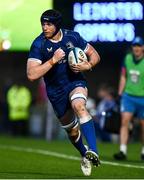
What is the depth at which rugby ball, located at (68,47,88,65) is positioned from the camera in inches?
415

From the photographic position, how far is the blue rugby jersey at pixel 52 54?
1071 cm

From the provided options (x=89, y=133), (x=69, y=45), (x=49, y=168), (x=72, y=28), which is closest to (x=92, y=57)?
(x=69, y=45)

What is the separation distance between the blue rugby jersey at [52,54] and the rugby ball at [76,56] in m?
0.10

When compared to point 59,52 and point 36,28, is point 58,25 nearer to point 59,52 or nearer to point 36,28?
point 59,52

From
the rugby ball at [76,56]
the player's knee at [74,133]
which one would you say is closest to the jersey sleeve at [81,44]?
the rugby ball at [76,56]

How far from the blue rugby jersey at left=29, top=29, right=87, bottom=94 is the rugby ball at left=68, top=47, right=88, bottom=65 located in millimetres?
99

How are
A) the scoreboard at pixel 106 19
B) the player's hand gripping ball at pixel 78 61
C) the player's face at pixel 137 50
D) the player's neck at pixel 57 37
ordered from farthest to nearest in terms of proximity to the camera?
the scoreboard at pixel 106 19
the player's face at pixel 137 50
the player's neck at pixel 57 37
the player's hand gripping ball at pixel 78 61

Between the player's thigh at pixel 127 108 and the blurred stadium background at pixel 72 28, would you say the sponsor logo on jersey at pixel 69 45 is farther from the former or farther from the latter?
the player's thigh at pixel 127 108

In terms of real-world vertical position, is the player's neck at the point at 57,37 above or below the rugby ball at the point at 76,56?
above

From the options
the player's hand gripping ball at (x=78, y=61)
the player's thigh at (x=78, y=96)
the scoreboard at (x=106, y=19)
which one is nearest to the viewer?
the player's thigh at (x=78, y=96)

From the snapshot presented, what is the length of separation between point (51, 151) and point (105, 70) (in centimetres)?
1086

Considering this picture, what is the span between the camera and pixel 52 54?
10.8m

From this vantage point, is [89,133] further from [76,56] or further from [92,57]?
[92,57]

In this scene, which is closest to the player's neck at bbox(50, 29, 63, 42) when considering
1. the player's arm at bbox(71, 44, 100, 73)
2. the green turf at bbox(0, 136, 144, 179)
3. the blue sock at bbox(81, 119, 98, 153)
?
the player's arm at bbox(71, 44, 100, 73)
